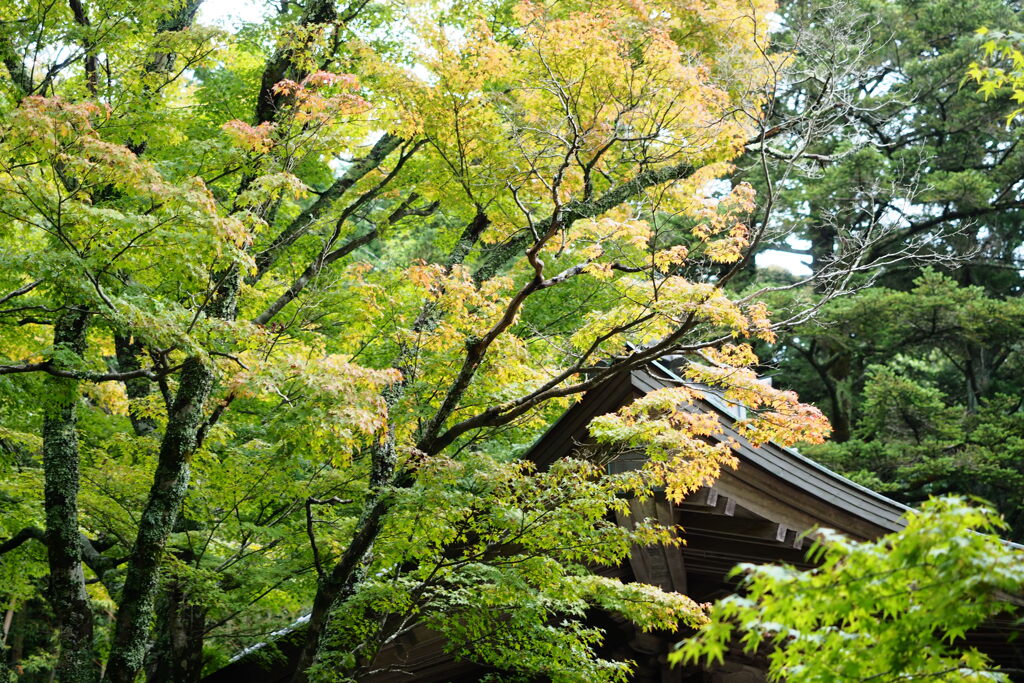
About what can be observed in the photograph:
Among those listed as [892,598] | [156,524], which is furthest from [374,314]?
[892,598]

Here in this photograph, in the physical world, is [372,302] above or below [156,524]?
above

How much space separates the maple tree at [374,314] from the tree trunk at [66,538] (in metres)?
0.03

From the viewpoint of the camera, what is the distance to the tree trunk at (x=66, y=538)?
349 inches

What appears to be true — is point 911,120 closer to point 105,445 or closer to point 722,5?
point 722,5

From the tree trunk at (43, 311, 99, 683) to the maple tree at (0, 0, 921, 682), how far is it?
0.03 metres

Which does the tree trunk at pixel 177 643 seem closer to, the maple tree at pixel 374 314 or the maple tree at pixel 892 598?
the maple tree at pixel 374 314

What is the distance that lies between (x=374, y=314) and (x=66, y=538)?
4183mm

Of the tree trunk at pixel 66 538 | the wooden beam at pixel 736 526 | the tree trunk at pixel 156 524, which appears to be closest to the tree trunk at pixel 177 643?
the tree trunk at pixel 66 538

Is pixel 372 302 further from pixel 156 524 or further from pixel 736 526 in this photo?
pixel 736 526

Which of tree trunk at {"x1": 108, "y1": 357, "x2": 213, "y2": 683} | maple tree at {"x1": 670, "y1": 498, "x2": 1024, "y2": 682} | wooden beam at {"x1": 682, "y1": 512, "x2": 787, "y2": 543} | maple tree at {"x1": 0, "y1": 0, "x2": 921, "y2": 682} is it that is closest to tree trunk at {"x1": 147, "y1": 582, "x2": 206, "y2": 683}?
maple tree at {"x1": 0, "y1": 0, "x2": 921, "y2": 682}

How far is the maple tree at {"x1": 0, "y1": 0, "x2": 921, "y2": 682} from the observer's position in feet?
23.8

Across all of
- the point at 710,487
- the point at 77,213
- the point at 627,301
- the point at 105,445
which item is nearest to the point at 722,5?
the point at 627,301

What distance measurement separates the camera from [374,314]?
9.89 meters

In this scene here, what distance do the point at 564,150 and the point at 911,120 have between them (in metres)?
16.4
